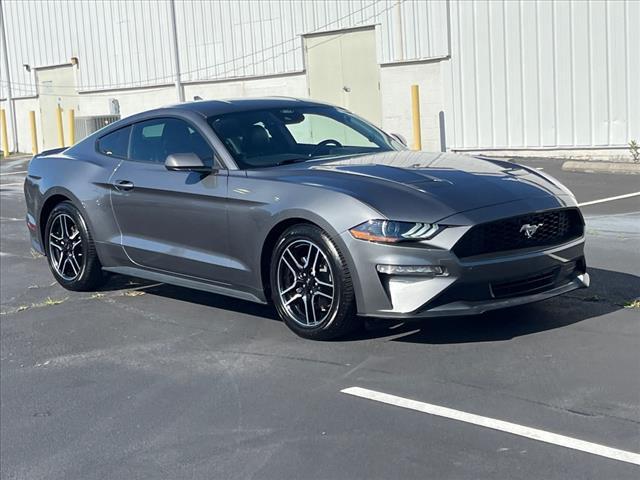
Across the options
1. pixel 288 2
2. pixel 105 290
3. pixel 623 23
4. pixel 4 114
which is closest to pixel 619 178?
pixel 623 23

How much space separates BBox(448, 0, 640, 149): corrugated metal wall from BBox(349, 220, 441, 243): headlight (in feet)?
40.1

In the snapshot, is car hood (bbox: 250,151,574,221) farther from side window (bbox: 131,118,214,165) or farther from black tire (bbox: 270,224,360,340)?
side window (bbox: 131,118,214,165)

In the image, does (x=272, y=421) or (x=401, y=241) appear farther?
(x=401, y=241)

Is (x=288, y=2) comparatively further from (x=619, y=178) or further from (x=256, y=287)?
(x=256, y=287)

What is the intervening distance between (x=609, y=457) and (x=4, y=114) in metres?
29.2

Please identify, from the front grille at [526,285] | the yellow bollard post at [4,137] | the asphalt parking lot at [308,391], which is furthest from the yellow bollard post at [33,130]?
the front grille at [526,285]

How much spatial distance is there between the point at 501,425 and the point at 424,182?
182 cm

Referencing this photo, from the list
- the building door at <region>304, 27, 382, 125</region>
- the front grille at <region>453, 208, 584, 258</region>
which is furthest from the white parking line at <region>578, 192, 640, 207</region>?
the building door at <region>304, 27, 382, 125</region>

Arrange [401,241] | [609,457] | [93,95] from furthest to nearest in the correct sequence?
[93,95] → [401,241] → [609,457]

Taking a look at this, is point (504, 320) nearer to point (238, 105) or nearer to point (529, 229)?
point (529, 229)

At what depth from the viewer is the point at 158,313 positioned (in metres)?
7.16

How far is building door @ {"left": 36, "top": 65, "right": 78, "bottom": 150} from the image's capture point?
29406 millimetres

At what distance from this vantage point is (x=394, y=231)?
18.1ft

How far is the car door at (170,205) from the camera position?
21.4 ft
